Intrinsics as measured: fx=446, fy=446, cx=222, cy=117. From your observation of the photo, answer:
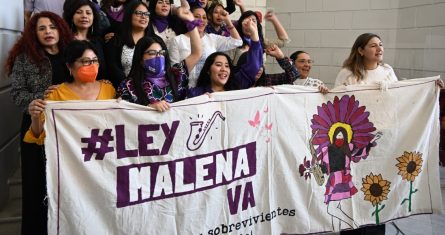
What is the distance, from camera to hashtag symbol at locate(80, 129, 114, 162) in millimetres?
2244

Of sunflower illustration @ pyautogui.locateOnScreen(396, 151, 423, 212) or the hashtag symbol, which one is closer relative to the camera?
the hashtag symbol

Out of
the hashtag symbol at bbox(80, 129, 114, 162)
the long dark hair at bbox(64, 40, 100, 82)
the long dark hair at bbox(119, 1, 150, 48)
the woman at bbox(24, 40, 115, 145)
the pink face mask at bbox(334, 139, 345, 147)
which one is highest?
the long dark hair at bbox(119, 1, 150, 48)

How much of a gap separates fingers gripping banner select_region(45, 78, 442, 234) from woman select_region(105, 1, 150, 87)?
71 cm

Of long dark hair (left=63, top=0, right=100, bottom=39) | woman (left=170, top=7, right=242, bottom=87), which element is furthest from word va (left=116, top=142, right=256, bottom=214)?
long dark hair (left=63, top=0, right=100, bottom=39)

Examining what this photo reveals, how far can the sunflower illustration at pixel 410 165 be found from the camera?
122 inches

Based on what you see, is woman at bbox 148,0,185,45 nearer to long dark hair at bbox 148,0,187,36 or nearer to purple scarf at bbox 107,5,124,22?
long dark hair at bbox 148,0,187,36

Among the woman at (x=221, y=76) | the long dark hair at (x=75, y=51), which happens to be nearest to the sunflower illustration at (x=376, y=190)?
the woman at (x=221, y=76)

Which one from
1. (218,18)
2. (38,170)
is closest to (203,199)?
(38,170)

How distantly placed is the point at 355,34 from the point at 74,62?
4.71 meters

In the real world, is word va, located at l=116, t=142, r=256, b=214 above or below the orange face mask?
below

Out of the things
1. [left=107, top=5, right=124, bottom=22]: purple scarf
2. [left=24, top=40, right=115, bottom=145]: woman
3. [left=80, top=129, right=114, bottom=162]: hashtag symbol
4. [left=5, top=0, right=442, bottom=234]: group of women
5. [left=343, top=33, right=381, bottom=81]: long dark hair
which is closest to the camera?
[left=80, top=129, right=114, bottom=162]: hashtag symbol

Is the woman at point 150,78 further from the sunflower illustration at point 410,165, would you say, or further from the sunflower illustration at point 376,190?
the sunflower illustration at point 410,165

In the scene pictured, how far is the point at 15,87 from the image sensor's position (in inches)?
105

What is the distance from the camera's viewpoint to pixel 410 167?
3131mm
